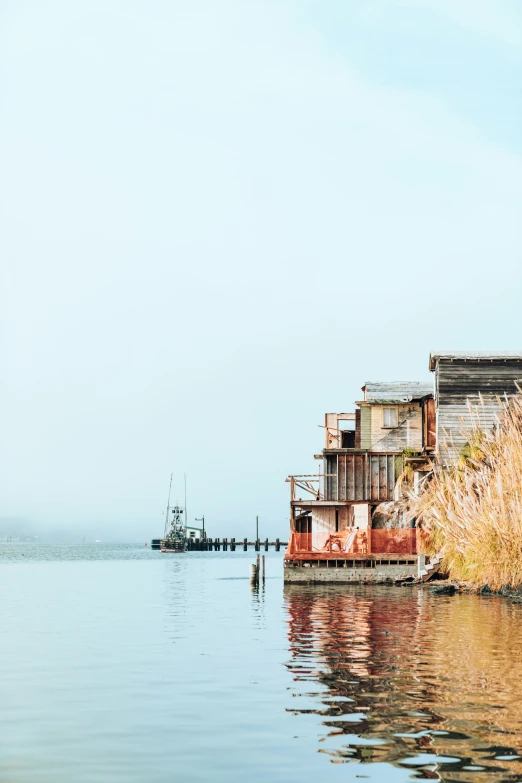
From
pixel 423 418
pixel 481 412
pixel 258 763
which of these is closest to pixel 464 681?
pixel 258 763

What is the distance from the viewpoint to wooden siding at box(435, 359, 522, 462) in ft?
169

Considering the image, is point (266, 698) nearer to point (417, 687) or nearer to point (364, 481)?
point (417, 687)

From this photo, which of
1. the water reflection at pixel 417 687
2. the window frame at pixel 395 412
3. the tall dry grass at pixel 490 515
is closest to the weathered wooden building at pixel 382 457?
the window frame at pixel 395 412

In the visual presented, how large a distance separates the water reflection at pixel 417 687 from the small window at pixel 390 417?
26.9 meters

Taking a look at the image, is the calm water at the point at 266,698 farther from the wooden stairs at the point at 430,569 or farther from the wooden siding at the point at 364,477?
the wooden siding at the point at 364,477

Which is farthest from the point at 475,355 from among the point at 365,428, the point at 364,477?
the point at 365,428

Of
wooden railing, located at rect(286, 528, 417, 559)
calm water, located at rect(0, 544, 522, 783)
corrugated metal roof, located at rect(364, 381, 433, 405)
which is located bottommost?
calm water, located at rect(0, 544, 522, 783)

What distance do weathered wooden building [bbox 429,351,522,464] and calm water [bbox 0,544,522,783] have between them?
20012 mm

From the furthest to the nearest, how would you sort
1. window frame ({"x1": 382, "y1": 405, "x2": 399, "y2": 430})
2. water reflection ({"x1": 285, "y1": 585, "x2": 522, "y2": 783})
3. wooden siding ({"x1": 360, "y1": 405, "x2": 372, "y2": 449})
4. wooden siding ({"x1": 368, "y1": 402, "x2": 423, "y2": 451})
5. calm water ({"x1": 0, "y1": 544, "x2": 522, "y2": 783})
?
wooden siding ({"x1": 360, "y1": 405, "x2": 372, "y2": 449}), window frame ({"x1": 382, "y1": 405, "x2": 399, "y2": 430}), wooden siding ({"x1": 368, "y1": 402, "x2": 423, "y2": 451}), water reflection ({"x1": 285, "y1": 585, "x2": 522, "y2": 783}), calm water ({"x1": 0, "y1": 544, "x2": 522, "y2": 783})

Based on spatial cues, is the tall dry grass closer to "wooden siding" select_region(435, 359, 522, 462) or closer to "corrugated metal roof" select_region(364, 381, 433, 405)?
"wooden siding" select_region(435, 359, 522, 462)

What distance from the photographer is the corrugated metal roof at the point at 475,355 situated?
5175cm

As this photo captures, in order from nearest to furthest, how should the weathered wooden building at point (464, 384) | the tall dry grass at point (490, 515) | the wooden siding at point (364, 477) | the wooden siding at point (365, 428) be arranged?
the tall dry grass at point (490, 515) < the weathered wooden building at point (464, 384) < the wooden siding at point (364, 477) < the wooden siding at point (365, 428)

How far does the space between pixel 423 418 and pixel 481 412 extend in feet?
19.8

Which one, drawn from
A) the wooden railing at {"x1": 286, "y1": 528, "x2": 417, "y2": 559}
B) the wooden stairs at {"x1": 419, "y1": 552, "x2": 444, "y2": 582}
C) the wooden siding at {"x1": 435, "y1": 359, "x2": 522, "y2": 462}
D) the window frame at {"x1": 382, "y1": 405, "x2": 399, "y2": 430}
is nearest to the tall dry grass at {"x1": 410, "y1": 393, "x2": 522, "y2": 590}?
the wooden stairs at {"x1": 419, "y1": 552, "x2": 444, "y2": 582}
